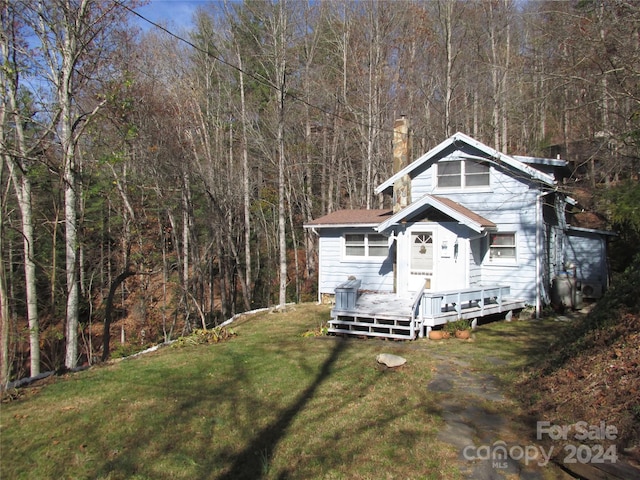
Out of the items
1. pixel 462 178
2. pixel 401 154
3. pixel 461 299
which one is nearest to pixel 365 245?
pixel 401 154

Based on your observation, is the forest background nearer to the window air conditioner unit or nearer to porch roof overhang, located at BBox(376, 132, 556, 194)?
the window air conditioner unit

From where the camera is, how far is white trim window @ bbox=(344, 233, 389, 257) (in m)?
16.6

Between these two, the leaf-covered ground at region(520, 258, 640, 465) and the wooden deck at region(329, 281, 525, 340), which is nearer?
the leaf-covered ground at region(520, 258, 640, 465)

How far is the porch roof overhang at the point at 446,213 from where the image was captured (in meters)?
12.8

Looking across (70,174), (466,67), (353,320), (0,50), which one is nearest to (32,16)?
(0,50)

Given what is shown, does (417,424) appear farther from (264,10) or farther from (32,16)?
(264,10)

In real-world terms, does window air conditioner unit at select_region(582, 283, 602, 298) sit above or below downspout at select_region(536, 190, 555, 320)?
below

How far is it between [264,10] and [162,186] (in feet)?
30.2

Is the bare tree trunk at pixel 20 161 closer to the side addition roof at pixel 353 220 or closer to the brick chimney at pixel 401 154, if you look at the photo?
the side addition roof at pixel 353 220

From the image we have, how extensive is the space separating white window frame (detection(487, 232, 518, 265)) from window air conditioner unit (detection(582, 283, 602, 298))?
10.8ft

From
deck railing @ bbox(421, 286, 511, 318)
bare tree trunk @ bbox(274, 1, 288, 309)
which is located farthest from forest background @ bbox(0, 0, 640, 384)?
deck railing @ bbox(421, 286, 511, 318)

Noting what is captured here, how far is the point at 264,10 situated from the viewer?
1991 cm

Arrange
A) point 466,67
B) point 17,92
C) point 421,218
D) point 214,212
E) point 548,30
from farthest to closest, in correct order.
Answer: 1. point 466,67
2. point 214,212
3. point 421,218
4. point 17,92
5. point 548,30

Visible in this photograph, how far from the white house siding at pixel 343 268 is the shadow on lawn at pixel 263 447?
935 cm
